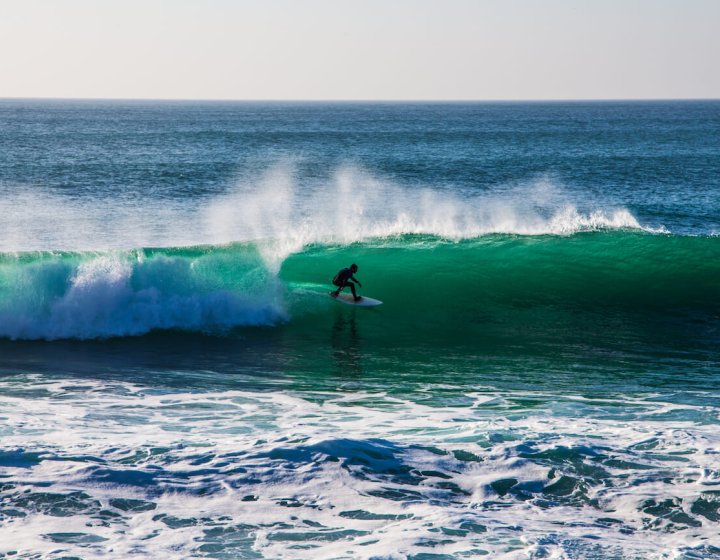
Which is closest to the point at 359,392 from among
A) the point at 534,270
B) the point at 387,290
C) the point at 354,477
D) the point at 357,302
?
the point at 354,477

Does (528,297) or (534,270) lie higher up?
(534,270)

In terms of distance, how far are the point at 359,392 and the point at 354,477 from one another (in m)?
3.29

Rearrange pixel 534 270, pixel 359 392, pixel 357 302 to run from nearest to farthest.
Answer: pixel 359 392 → pixel 357 302 → pixel 534 270

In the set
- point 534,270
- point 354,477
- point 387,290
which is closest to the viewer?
point 354,477

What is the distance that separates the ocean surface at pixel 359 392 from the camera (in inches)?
311

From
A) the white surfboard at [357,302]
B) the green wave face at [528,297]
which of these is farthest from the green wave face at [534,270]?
the white surfboard at [357,302]

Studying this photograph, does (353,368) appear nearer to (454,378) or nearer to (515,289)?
(454,378)

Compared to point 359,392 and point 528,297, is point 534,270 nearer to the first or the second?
point 528,297

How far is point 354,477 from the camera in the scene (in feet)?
29.0

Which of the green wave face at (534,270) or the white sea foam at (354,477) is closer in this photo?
the white sea foam at (354,477)

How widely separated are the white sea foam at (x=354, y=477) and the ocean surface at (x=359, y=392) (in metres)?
0.03

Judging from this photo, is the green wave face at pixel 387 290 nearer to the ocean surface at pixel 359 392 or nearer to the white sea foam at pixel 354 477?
the ocean surface at pixel 359 392

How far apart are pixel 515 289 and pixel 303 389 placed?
777cm

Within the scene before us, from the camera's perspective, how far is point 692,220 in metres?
A: 33.2
